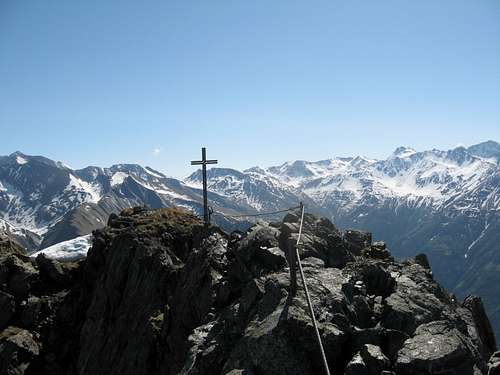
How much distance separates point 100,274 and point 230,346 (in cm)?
3248

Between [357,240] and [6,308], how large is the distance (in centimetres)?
3683

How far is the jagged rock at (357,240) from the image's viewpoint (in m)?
36.9

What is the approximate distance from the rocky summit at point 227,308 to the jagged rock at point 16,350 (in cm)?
12

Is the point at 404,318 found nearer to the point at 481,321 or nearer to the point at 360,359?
the point at 360,359

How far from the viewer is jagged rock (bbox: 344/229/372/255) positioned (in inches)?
1451

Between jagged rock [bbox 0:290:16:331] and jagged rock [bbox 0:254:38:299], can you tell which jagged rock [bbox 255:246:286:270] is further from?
jagged rock [bbox 0:254:38:299]

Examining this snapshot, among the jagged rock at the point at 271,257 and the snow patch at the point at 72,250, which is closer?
the jagged rock at the point at 271,257

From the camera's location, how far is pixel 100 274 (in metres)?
50.7

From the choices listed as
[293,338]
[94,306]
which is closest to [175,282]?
[94,306]

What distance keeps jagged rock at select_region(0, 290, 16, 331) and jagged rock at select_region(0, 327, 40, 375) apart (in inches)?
58.6

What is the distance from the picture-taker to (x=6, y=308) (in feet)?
156

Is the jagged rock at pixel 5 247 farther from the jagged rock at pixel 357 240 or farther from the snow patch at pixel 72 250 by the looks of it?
the jagged rock at pixel 357 240

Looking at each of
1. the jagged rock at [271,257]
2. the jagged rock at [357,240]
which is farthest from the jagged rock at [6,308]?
the jagged rock at [357,240]

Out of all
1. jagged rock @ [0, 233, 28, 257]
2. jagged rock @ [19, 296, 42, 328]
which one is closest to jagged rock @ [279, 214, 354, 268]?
jagged rock @ [19, 296, 42, 328]
